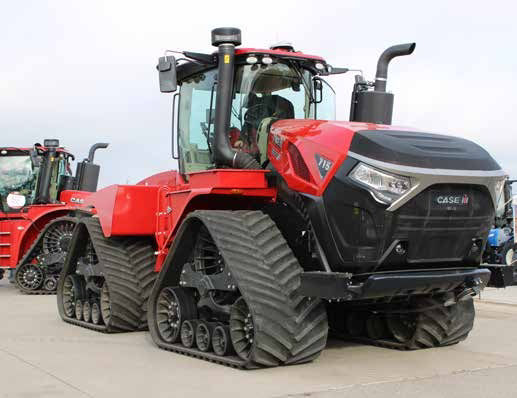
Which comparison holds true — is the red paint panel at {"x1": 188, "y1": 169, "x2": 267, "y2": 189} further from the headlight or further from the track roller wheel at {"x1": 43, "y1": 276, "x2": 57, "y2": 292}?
the track roller wheel at {"x1": 43, "y1": 276, "x2": 57, "y2": 292}

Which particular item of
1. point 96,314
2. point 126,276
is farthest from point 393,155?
point 96,314

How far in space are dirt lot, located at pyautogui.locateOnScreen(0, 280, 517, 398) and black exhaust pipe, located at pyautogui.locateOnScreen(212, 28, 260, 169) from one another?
76.6 inches

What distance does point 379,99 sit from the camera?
26.1 feet

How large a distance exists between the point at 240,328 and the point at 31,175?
11.0 metres

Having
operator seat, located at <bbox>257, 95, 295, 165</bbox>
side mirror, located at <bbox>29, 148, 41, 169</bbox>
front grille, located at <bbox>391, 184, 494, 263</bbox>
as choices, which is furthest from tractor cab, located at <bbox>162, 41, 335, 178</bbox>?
side mirror, located at <bbox>29, 148, 41, 169</bbox>

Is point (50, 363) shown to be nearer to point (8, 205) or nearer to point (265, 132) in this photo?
point (265, 132)

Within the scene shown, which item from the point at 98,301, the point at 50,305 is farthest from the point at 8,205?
the point at 98,301

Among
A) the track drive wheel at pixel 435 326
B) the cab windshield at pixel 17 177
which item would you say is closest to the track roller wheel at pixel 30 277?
the cab windshield at pixel 17 177

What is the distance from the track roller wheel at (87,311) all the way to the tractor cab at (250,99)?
7.61ft

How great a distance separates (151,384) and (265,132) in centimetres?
272

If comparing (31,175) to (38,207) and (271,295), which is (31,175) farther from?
(271,295)

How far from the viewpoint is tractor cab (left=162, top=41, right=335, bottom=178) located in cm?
786

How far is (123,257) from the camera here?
927 cm

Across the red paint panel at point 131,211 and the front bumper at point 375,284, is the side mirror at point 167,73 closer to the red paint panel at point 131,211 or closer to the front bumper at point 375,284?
the red paint panel at point 131,211
